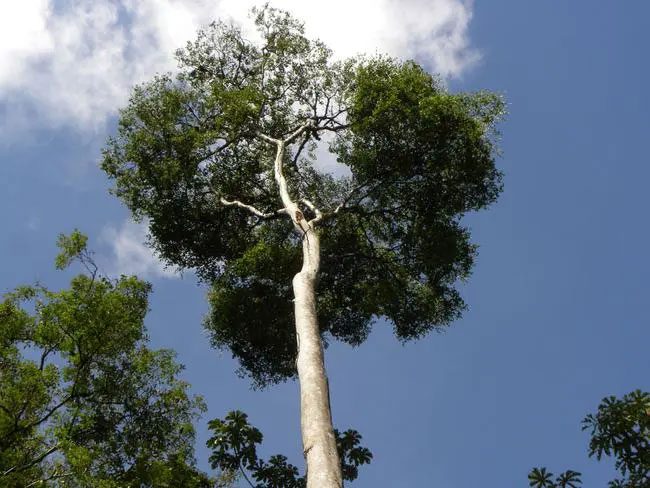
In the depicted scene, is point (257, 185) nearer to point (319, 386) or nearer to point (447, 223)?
point (447, 223)

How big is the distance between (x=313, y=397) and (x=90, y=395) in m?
8.42

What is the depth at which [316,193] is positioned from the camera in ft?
70.2

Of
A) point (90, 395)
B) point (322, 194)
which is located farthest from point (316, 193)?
point (90, 395)

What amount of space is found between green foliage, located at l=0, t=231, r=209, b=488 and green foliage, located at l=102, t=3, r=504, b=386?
338 cm

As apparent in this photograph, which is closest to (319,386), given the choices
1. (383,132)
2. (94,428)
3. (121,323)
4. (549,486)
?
(549,486)

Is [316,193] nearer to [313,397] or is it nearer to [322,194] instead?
[322,194]

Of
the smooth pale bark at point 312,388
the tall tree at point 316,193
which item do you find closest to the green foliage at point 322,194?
the tall tree at point 316,193

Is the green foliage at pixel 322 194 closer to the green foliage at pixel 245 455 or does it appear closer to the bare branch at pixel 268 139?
the bare branch at pixel 268 139

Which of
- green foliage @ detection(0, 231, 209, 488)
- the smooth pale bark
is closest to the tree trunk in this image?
the smooth pale bark

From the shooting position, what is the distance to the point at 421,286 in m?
20.0

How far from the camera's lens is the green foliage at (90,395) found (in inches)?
538

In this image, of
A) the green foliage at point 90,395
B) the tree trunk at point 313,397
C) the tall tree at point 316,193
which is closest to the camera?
the tree trunk at point 313,397

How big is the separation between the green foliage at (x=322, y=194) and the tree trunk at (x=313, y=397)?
655cm

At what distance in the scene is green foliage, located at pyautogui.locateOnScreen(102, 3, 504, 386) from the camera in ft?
60.0
